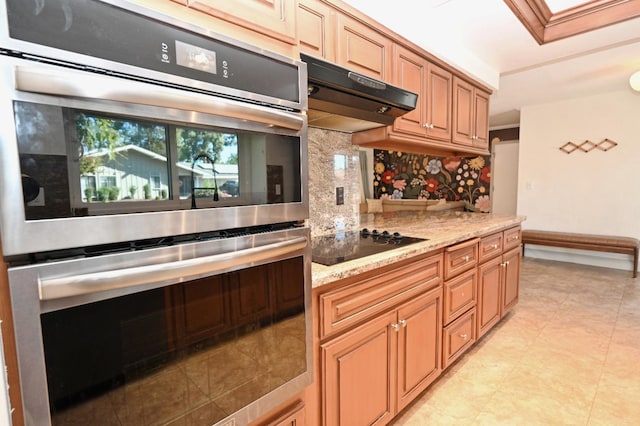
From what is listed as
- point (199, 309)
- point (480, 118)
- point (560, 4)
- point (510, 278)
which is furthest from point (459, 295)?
point (560, 4)

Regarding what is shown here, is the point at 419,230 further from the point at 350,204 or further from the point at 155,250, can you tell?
the point at 155,250

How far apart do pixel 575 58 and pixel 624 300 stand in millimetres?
2469

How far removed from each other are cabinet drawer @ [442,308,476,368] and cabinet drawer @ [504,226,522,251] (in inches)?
28.9

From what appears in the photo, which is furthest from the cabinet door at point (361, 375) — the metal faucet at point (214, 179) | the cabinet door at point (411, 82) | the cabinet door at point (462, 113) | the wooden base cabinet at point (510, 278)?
the cabinet door at point (462, 113)

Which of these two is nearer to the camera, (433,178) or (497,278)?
(497,278)

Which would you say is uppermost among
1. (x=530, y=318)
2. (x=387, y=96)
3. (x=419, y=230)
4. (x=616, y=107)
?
(x=616, y=107)

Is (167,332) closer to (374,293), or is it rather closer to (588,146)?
(374,293)

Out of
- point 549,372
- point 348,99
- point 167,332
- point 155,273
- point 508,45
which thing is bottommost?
point 549,372

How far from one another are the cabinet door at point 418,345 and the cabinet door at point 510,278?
1.13 metres

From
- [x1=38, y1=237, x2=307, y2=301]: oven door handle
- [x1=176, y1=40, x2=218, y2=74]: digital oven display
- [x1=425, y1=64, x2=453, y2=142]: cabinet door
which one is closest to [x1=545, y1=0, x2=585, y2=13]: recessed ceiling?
[x1=425, y1=64, x2=453, y2=142]: cabinet door

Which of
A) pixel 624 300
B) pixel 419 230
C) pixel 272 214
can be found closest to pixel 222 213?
pixel 272 214

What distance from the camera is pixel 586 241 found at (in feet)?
13.4

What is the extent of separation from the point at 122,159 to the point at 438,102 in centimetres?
216

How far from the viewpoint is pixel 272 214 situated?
89 cm
